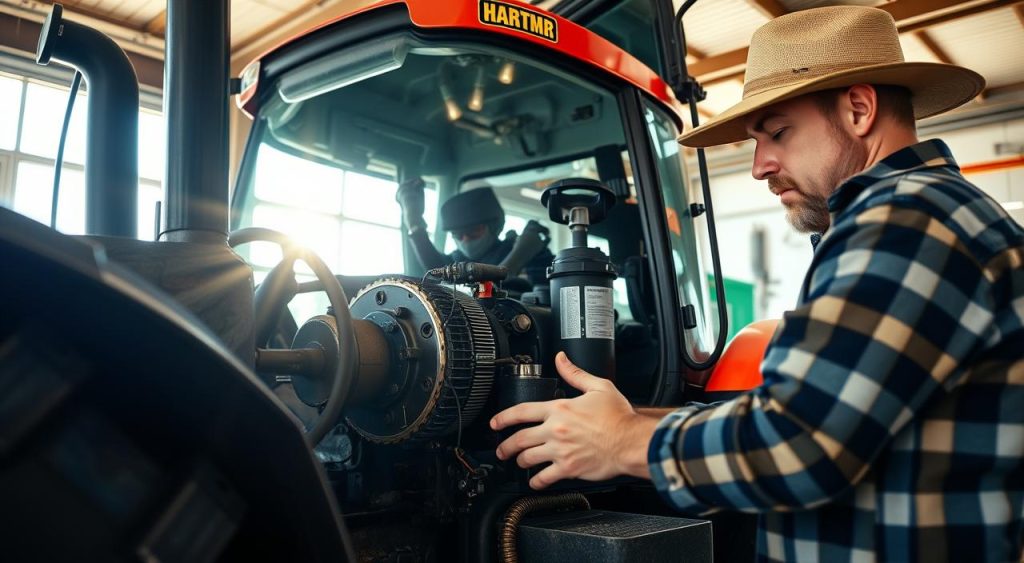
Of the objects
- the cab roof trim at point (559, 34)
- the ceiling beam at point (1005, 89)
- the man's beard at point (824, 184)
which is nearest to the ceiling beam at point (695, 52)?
the ceiling beam at point (1005, 89)

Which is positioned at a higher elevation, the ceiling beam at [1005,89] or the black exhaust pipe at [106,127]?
the ceiling beam at [1005,89]

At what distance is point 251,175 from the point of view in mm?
2916

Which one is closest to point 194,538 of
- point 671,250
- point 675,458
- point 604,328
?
point 675,458

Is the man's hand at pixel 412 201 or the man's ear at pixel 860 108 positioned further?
the man's hand at pixel 412 201

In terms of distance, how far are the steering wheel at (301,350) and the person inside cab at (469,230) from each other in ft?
5.42

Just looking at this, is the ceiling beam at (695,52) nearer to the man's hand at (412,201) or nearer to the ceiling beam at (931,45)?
the ceiling beam at (931,45)

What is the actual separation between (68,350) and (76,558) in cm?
16

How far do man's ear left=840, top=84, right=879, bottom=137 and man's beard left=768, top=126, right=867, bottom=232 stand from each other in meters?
0.02

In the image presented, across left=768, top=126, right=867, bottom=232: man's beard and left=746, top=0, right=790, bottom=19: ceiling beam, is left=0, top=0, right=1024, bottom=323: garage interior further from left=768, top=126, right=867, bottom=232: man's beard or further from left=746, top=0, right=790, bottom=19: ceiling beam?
left=768, top=126, right=867, bottom=232: man's beard

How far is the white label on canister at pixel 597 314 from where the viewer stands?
2055 mm

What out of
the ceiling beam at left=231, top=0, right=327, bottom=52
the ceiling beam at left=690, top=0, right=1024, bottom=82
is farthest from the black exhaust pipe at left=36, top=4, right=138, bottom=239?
the ceiling beam at left=690, top=0, right=1024, bottom=82

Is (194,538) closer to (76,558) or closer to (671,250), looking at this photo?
(76,558)

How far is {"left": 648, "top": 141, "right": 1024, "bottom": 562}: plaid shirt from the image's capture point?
41.7 inches

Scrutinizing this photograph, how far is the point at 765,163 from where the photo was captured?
1504 millimetres
